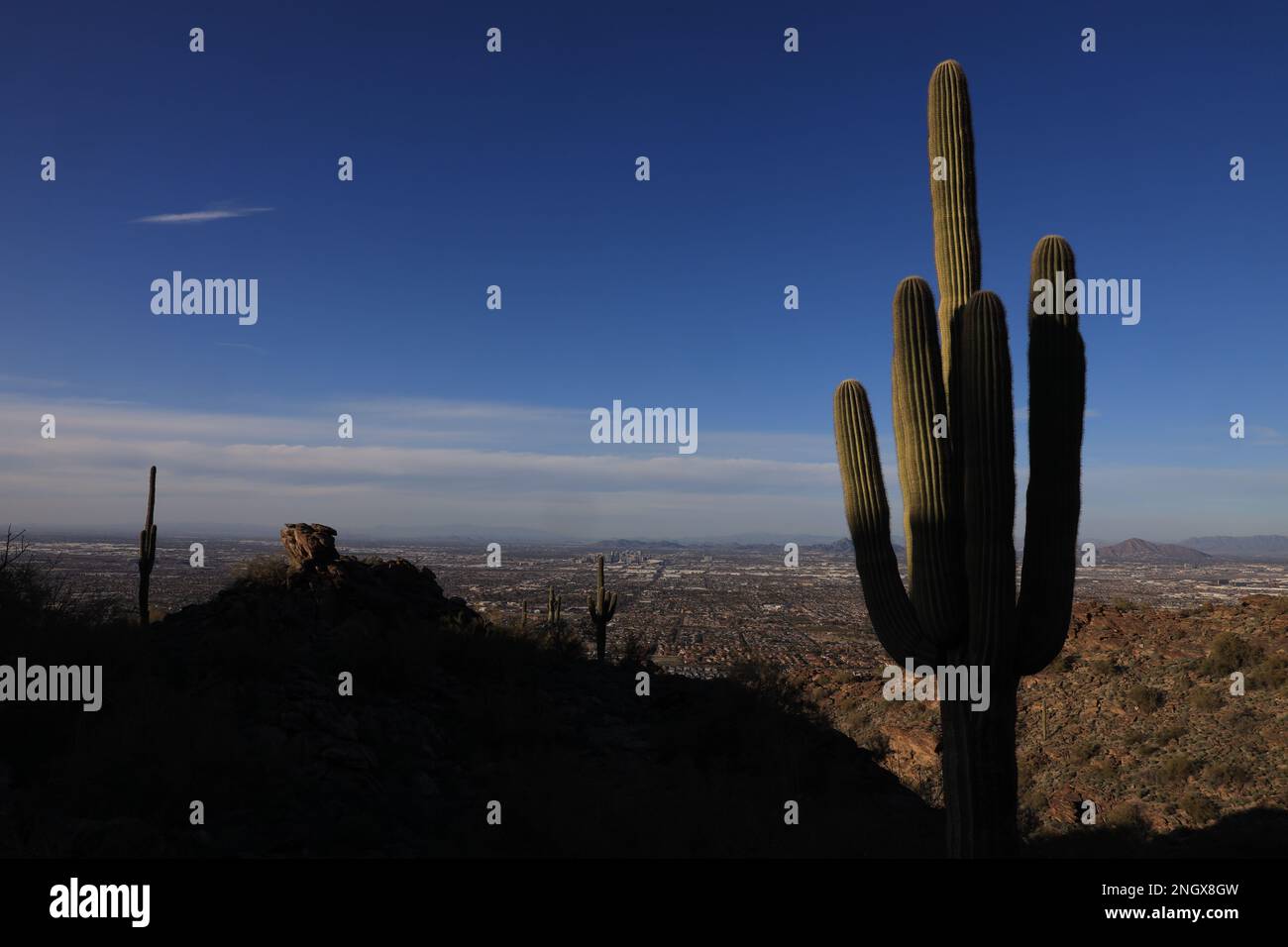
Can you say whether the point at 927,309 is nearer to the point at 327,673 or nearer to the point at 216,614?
the point at 327,673

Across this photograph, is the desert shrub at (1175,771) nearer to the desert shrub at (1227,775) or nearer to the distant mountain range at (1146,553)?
the desert shrub at (1227,775)

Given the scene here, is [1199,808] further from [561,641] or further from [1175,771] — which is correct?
[561,641]

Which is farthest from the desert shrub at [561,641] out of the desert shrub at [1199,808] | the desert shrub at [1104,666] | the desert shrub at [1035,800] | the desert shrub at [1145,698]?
the desert shrub at [1104,666]

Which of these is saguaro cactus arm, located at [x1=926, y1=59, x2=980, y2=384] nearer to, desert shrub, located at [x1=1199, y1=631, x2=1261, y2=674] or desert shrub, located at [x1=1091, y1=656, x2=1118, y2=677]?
desert shrub, located at [x1=1199, y1=631, x2=1261, y2=674]

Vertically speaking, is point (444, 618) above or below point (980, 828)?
above

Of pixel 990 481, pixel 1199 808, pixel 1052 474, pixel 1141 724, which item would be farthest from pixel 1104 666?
pixel 990 481
